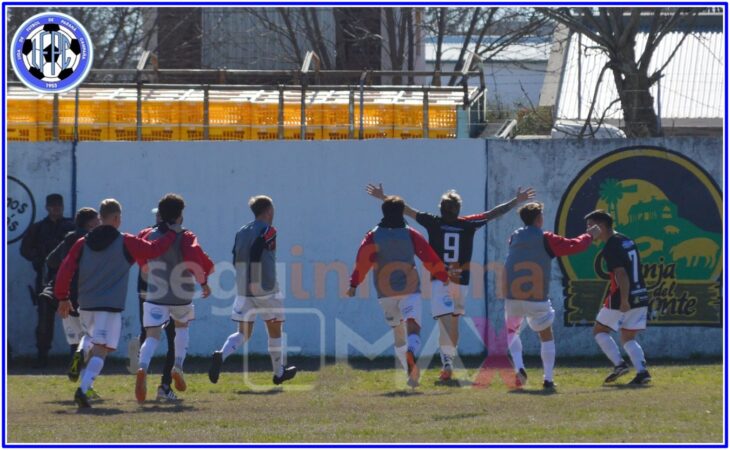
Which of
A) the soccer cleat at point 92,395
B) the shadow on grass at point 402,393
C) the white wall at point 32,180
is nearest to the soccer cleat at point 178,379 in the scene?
the soccer cleat at point 92,395

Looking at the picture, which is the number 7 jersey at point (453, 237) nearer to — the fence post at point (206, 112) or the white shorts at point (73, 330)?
the white shorts at point (73, 330)

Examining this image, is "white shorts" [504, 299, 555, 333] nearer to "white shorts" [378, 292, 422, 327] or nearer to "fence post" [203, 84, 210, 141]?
"white shorts" [378, 292, 422, 327]

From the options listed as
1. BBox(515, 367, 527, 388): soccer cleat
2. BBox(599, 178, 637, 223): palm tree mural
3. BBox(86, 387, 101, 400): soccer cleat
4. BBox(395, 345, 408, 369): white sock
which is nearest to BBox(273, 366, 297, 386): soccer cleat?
BBox(395, 345, 408, 369): white sock

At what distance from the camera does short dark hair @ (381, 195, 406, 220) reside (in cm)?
1229

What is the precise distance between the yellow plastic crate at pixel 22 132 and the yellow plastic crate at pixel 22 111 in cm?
10

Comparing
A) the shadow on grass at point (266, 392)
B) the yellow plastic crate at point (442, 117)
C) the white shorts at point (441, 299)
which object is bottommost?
the shadow on grass at point (266, 392)

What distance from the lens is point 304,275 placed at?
15.6 m

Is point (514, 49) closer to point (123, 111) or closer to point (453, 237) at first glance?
point (123, 111)

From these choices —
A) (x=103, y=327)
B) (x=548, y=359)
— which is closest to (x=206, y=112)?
(x=103, y=327)

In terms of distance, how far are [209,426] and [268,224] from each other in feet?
9.77

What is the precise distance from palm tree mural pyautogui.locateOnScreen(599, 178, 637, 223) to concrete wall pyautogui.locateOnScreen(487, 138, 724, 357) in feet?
0.59

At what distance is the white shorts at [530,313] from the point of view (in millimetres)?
12125

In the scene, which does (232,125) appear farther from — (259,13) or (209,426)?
(259,13)

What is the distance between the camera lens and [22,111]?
17688 mm
